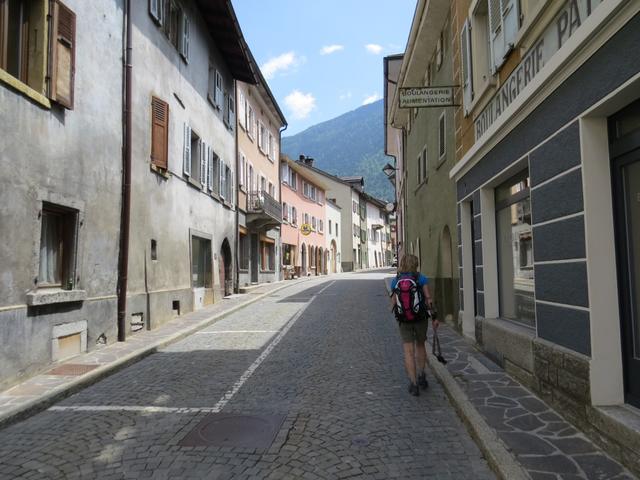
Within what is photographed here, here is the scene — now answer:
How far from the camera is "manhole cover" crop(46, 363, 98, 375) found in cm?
737

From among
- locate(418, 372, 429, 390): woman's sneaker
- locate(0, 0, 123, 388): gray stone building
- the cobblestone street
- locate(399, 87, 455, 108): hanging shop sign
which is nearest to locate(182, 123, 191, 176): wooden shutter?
locate(0, 0, 123, 388): gray stone building

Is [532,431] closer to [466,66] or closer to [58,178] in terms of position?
[466,66]

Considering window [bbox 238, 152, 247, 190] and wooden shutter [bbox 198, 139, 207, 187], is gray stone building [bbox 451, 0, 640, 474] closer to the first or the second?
wooden shutter [bbox 198, 139, 207, 187]

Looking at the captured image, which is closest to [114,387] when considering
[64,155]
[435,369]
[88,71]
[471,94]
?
[64,155]

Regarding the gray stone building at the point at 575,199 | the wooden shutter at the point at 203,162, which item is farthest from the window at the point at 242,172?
the gray stone building at the point at 575,199

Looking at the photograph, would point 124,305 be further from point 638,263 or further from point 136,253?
point 638,263

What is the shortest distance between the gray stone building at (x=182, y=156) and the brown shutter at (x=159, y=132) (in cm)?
2

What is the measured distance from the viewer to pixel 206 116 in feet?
55.3

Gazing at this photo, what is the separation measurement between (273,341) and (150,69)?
6.90m

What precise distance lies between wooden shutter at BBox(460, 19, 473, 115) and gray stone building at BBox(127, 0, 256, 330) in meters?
6.75

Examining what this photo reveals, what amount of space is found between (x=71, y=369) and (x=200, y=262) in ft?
30.0

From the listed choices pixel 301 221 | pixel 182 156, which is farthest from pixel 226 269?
pixel 301 221

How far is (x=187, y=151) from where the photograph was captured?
47.7 ft

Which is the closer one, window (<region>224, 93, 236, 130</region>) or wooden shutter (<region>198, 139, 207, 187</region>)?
wooden shutter (<region>198, 139, 207, 187</region>)
